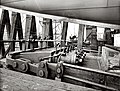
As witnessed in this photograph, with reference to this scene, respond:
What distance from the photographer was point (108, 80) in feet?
3.93

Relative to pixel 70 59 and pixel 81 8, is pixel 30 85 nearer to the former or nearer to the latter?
pixel 70 59

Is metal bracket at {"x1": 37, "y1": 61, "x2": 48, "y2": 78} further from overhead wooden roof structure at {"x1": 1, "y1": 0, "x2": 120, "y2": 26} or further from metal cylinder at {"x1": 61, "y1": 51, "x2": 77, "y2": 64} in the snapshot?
overhead wooden roof structure at {"x1": 1, "y1": 0, "x2": 120, "y2": 26}

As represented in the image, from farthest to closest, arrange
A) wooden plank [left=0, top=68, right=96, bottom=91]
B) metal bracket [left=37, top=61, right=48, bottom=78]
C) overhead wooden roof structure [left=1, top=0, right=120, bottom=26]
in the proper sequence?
metal bracket [left=37, top=61, right=48, bottom=78]
wooden plank [left=0, top=68, right=96, bottom=91]
overhead wooden roof structure [left=1, top=0, right=120, bottom=26]

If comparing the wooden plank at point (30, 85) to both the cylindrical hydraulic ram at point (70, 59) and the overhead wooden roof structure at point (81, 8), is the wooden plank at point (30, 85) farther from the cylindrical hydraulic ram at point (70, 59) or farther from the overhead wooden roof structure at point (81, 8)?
the overhead wooden roof structure at point (81, 8)

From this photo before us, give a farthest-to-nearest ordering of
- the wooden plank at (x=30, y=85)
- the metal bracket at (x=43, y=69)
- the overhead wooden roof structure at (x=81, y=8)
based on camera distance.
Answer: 1. the metal bracket at (x=43, y=69)
2. the wooden plank at (x=30, y=85)
3. the overhead wooden roof structure at (x=81, y=8)

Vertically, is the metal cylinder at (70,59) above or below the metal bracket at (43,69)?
above

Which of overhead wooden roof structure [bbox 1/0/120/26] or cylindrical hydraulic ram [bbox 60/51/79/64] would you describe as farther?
cylindrical hydraulic ram [bbox 60/51/79/64]

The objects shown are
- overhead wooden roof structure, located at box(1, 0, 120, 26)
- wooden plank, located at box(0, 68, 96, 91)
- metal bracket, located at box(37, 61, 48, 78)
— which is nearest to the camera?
overhead wooden roof structure, located at box(1, 0, 120, 26)

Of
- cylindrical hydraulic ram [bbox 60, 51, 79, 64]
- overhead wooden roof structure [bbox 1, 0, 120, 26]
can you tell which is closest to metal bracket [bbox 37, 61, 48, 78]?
cylindrical hydraulic ram [bbox 60, 51, 79, 64]

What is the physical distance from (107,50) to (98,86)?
0.56 meters

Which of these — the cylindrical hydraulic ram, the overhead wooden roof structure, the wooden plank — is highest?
the overhead wooden roof structure

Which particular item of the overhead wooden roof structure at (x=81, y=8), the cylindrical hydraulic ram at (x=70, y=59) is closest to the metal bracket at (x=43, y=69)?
the cylindrical hydraulic ram at (x=70, y=59)

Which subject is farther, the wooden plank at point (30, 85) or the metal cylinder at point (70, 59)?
the metal cylinder at point (70, 59)

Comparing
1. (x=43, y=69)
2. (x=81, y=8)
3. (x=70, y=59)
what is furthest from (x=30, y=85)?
(x=81, y=8)
